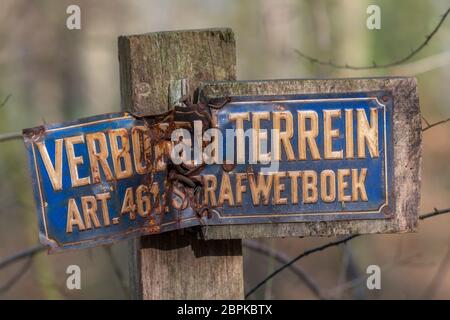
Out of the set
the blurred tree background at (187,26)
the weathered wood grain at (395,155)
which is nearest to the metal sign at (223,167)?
the weathered wood grain at (395,155)

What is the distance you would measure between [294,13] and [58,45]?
2923 millimetres

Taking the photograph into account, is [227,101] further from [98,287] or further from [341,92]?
[98,287]

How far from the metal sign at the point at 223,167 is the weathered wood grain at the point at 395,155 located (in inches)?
0.7

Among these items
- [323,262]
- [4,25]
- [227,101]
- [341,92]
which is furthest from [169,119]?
[323,262]

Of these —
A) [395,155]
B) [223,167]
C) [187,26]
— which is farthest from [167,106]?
[187,26]

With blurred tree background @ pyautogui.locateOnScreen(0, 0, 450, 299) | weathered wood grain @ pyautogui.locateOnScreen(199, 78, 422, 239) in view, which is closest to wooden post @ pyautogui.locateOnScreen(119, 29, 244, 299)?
weathered wood grain @ pyautogui.locateOnScreen(199, 78, 422, 239)

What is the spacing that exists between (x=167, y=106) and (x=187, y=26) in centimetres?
929

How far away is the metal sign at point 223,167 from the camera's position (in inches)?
71.6

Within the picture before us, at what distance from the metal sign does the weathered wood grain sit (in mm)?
18

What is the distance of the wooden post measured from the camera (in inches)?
75.1

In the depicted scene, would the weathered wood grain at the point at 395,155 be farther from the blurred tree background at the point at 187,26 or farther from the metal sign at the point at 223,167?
the blurred tree background at the point at 187,26

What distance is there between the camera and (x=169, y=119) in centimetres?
186

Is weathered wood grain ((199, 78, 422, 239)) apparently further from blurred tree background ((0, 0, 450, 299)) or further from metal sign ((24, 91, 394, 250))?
blurred tree background ((0, 0, 450, 299))

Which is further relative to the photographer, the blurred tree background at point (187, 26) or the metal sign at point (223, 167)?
the blurred tree background at point (187, 26)
